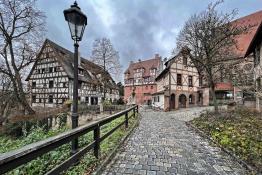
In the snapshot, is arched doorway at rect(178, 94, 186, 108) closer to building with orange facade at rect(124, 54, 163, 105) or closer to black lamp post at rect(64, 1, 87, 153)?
building with orange facade at rect(124, 54, 163, 105)

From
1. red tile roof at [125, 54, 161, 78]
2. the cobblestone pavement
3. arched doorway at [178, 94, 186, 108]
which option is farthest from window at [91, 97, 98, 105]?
the cobblestone pavement

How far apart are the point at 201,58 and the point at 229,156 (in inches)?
425

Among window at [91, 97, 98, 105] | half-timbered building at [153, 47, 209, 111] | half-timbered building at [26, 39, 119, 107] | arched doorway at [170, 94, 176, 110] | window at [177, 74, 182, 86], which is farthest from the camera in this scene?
window at [91, 97, 98, 105]

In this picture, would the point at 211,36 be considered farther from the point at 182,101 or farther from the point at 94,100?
the point at 94,100

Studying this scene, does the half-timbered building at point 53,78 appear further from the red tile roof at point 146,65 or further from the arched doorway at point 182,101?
the red tile roof at point 146,65

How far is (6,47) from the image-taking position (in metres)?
18.0

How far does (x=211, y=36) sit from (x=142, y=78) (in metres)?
34.4

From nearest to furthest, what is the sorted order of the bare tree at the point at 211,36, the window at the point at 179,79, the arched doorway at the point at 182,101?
the bare tree at the point at 211,36 → the window at the point at 179,79 → the arched doorway at the point at 182,101

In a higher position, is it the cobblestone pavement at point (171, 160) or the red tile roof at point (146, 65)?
the red tile roof at point (146, 65)

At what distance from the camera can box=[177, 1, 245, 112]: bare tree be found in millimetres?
13211

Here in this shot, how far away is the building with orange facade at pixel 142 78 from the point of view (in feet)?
150

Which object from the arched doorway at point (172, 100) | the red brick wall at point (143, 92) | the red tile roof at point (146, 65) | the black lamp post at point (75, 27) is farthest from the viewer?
the red tile roof at point (146, 65)

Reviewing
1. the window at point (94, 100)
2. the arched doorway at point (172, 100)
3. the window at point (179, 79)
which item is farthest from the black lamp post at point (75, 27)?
the window at point (94, 100)

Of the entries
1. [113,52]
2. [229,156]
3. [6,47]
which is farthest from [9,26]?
[229,156]
